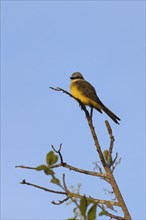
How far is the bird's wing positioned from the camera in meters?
13.1

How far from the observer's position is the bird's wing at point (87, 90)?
1305 centimetres

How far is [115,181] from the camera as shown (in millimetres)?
3582

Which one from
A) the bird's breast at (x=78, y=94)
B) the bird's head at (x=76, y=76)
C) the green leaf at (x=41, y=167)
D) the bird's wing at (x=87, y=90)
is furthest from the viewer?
the bird's head at (x=76, y=76)

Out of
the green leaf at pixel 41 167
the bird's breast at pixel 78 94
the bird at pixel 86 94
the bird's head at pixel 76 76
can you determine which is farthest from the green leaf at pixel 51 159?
the bird's head at pixel 76 76

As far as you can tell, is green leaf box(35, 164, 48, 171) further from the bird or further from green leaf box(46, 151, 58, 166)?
the bird

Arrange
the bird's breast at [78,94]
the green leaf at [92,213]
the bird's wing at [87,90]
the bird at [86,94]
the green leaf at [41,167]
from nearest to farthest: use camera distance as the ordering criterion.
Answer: the green leaf at [92,213], the green leaf at [41,167], the bird at [86,94], the bird's wing at [87,90], the bird's breast at [78,94]

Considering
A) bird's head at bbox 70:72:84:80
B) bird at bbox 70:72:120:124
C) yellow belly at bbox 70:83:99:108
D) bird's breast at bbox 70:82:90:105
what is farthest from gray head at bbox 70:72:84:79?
yellow belly at bbox 70:83:99:108

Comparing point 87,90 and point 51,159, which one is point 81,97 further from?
A: point 51,159

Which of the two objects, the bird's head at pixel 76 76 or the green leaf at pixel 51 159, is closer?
the green leaf at pixel 51 159

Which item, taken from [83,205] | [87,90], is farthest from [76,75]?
[83,205]

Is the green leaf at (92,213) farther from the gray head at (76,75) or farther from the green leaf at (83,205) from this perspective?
the gray head at (76,75)

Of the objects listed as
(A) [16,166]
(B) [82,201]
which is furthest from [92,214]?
(A) [16,166]

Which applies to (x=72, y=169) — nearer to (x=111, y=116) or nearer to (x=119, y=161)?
(x=119, y=161)

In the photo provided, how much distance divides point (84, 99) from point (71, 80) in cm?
230
